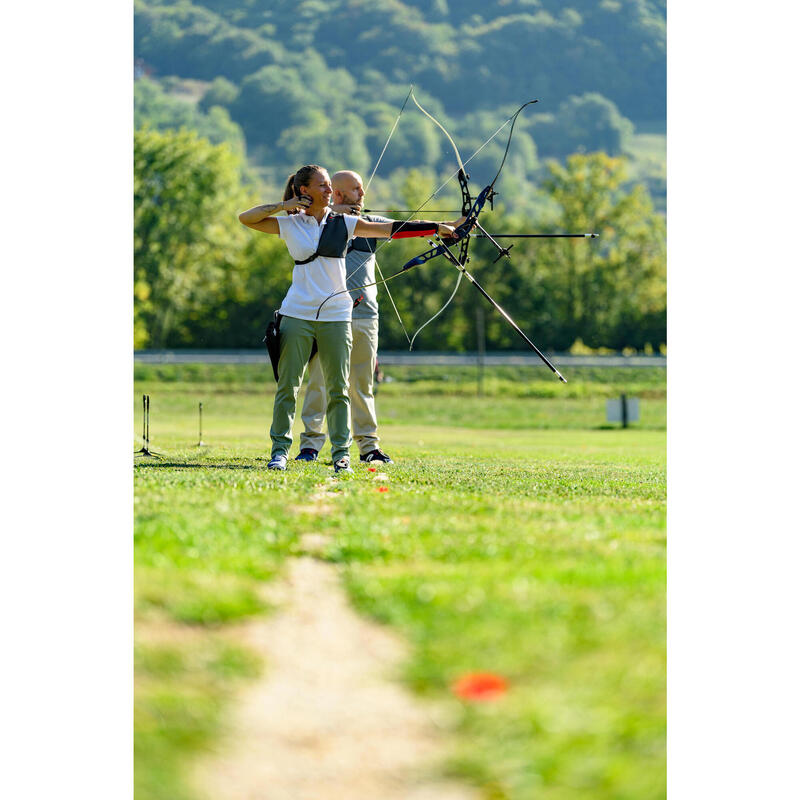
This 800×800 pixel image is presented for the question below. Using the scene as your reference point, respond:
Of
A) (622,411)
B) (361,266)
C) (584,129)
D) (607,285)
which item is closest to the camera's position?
(361,266)

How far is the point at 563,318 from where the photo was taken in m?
58.5

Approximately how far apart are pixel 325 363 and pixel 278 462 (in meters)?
0.93

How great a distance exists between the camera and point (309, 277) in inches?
344

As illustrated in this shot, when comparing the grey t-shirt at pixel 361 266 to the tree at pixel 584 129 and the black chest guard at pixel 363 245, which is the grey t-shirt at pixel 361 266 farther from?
the tree at pixel 584 129

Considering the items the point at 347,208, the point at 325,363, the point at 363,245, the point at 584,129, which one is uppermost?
the point at 584,129

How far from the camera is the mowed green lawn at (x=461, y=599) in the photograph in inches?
167

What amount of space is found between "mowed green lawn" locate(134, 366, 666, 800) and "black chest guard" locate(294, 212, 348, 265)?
176cm

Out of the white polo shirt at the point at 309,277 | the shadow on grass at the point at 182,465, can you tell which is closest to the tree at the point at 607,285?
the shadow on grass at the point at 182,465

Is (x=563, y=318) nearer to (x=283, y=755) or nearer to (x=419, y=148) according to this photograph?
(x=283, y=755)

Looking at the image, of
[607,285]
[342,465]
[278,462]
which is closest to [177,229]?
[607,285]

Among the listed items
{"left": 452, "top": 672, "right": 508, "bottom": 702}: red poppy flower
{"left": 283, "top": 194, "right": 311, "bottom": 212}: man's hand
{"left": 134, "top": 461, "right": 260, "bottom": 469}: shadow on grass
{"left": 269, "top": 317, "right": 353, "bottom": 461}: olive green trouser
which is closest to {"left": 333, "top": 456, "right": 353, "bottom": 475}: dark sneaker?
{"left": 269, "top": 317, "right": 353, "bottom": 461}: olive green trouser

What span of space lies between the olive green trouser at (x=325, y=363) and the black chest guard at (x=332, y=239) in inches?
21.6

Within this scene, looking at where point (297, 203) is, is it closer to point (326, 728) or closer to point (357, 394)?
point (357, 394)
